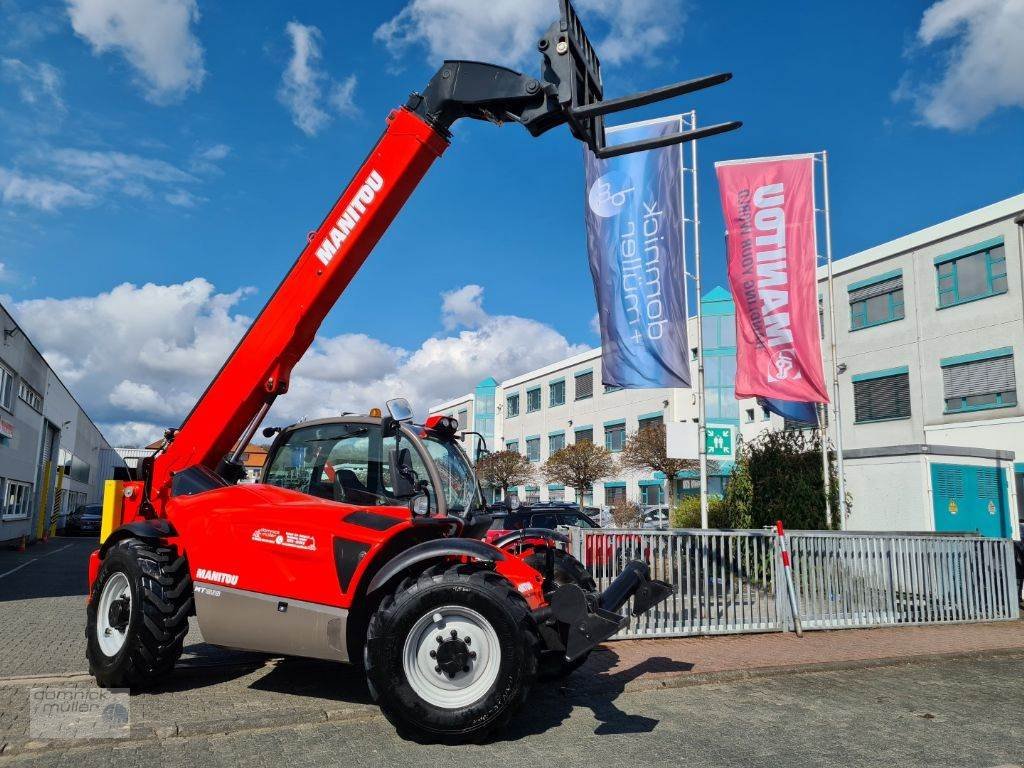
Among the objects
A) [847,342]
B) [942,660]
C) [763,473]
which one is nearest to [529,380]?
[847,342]

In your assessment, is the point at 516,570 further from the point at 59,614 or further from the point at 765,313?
the point at 765,313

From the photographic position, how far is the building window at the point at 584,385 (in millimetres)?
51131

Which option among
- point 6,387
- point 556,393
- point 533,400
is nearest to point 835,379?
point 6,387

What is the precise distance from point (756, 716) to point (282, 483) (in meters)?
4.16

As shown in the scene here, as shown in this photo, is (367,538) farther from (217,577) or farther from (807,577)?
(807,577)

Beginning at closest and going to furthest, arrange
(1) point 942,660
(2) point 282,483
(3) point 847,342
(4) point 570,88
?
(4) point 570,88 → (2) point 282,483 → (1) point 942,660 → (3) point 847,342

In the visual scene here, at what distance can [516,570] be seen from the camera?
5422 millimetres

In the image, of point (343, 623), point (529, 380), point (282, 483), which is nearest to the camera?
point (343, 623)

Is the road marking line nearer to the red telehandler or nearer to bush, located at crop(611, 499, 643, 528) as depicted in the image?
the red telehandler

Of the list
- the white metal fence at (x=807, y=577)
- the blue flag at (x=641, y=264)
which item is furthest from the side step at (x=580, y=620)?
the blue flag at (x=641, y=264)

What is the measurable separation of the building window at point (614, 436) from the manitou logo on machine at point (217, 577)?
42789mm

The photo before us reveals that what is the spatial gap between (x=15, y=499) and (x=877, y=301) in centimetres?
3119

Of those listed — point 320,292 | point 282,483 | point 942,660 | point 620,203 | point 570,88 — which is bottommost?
point 942,660

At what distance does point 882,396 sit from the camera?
28.5m
